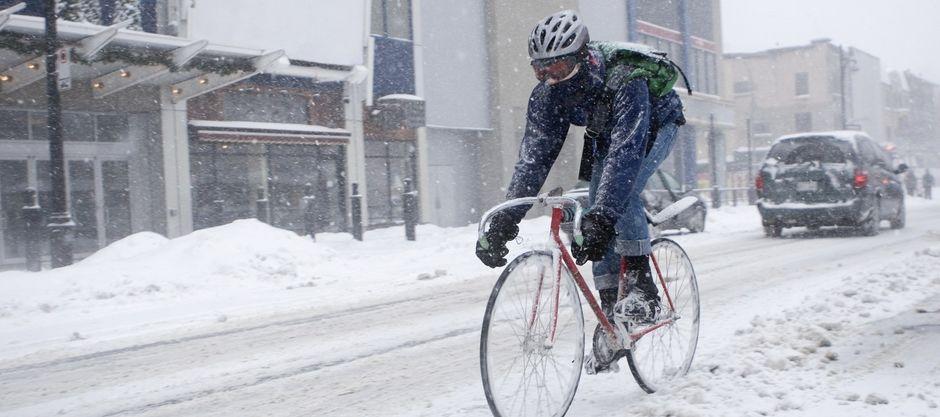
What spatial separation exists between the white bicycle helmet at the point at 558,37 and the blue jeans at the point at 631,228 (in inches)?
25.8

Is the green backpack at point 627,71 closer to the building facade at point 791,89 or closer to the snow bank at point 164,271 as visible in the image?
the snow bank at point 164,271

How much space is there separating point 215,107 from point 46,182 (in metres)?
4.12

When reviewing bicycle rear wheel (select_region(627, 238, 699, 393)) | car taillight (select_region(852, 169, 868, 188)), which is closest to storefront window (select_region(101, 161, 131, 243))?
car taillight (select_region(852, 169, 868, 188))

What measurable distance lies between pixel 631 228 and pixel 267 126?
1712 centimetres

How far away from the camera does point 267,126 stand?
19.8 meters

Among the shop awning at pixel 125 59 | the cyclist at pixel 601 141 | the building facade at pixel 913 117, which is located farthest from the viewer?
the building facade at pixel 913 117

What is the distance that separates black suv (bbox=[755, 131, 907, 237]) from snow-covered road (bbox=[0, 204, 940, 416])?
5.53 meters

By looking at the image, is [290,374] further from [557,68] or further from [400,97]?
[400,97]

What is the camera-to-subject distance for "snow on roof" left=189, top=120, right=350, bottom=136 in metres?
18.7

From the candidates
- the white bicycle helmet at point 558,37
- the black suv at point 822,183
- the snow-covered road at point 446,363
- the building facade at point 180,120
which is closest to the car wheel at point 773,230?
the black suv at point 822,183

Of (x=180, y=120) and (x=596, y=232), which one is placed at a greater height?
(x=180, y=120)

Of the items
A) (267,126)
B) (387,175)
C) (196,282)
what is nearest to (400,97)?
(387,175)

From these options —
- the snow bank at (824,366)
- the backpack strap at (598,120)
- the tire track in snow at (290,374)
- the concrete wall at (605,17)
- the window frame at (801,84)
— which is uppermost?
the window frame at (801,84)

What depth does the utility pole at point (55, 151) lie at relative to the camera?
11.8 meters
